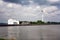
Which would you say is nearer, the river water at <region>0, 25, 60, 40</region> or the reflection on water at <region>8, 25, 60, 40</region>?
the reflection on water at <region>8, 25, 60, 40</region>

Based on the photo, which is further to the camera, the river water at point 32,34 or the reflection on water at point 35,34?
the river water at point 32,34

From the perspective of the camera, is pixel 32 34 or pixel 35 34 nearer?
pixel 32 34
